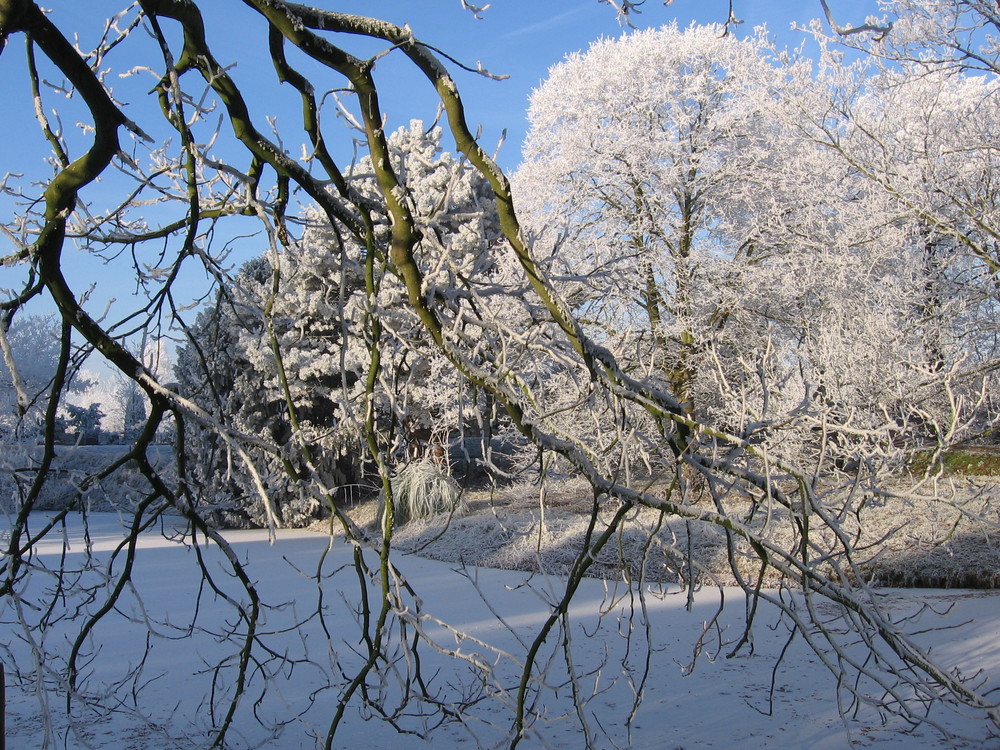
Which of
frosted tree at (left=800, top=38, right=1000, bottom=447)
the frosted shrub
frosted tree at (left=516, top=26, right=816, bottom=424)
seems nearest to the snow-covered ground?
frosted tree at (left=800, top=38, right=1000, bottom=447)

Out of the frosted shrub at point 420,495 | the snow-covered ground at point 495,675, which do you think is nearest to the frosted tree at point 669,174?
the frosted shrub at point 420,495

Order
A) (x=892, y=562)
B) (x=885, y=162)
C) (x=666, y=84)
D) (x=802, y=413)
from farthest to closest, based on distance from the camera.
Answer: (x=666, y=84), (x=885, y=162), (x=892, y=562), (x=802, y=413)

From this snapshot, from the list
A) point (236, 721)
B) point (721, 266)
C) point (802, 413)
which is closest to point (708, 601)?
point (236, 721)

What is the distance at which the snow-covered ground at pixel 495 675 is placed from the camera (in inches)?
111

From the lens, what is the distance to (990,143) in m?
6.42

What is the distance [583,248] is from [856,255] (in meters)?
3.21

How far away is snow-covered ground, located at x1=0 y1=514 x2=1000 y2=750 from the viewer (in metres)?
2.82

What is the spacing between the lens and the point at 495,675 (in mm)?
3438

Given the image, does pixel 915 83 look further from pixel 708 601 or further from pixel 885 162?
pixel 708 601

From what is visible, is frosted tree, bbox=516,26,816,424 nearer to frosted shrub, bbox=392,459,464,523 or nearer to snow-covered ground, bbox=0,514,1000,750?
frosted shrub, bbox=392,459,464,523

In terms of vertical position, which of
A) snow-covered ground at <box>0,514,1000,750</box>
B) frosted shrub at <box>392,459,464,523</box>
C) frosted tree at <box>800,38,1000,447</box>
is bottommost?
snow-covered ground at <box>0,514,1000,750</box>

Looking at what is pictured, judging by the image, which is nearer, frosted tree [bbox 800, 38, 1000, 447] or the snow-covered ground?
the snow-covered ground

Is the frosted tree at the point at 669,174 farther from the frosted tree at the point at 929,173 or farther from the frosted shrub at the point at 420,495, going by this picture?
the frosted shrub at the point at 420,495

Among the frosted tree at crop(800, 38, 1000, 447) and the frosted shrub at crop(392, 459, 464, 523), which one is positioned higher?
the frosted tree at crop(800, 38, 1000, 447)
